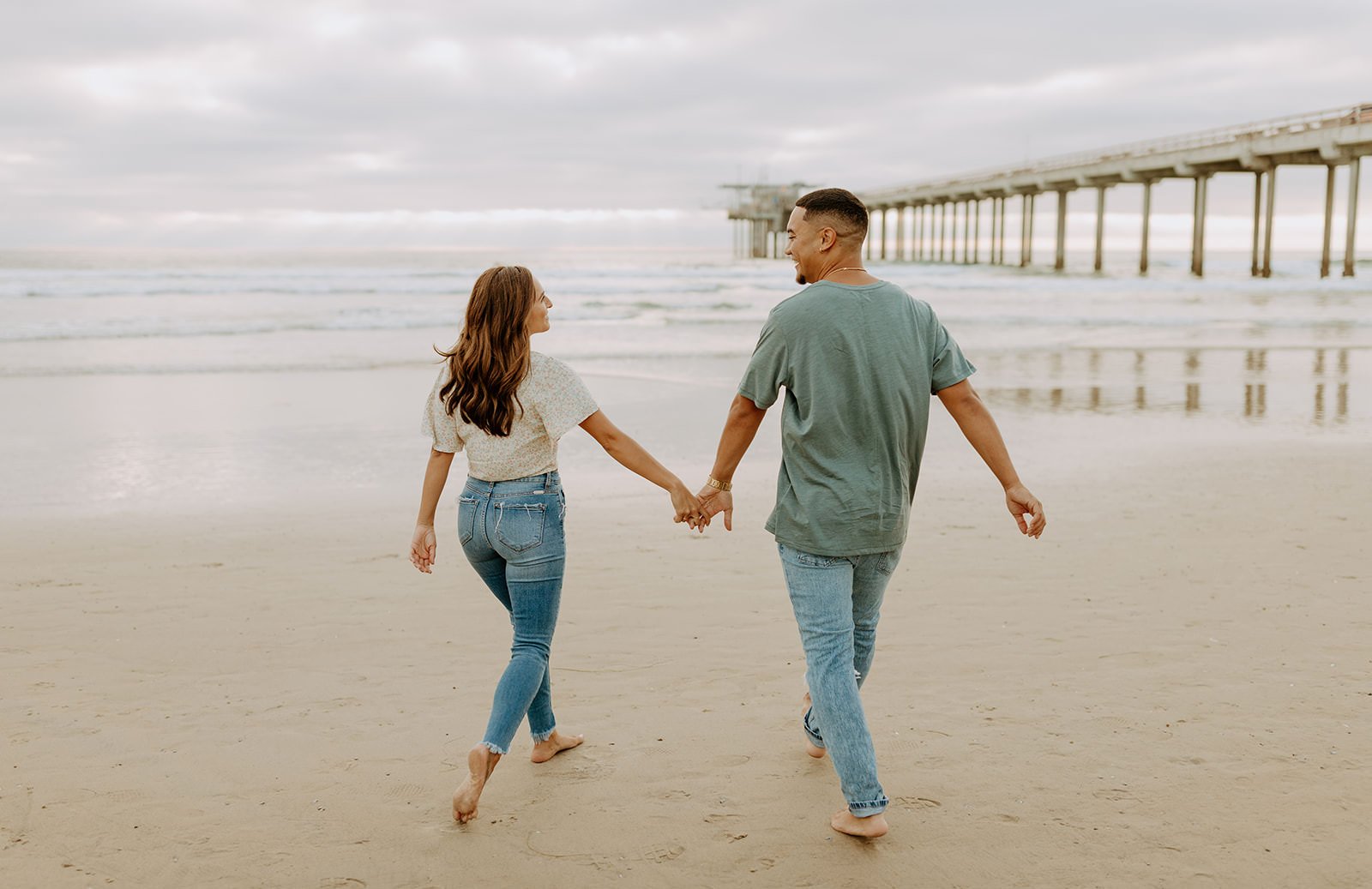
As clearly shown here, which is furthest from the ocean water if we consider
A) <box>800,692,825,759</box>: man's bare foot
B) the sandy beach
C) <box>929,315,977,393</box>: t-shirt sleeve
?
<box>929,315,977,393</box>: t-shirt sleeve

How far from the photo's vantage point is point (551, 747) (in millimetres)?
3350

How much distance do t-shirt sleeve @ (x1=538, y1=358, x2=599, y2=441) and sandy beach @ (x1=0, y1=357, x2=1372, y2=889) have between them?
101 cm

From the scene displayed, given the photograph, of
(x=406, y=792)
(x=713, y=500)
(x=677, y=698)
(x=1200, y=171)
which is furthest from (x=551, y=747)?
(x=1200, y=171)

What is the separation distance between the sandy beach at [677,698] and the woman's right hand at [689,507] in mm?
739

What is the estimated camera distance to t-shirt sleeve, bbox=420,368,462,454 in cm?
301

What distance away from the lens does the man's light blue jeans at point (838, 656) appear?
9.18 feet

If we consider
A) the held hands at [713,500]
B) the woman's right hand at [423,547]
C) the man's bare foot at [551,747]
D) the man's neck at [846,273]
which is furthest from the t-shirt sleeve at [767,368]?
the man's bare foot at [551,747]

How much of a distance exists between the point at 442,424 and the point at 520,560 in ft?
1.35

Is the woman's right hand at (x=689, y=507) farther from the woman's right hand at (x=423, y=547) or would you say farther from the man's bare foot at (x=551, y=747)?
the man's bare foot at (x=551, y=747)

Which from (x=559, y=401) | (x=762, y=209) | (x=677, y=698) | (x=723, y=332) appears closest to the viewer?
(x=559, y=401)

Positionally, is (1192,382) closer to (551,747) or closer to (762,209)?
(551,747)

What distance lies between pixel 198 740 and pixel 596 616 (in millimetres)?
1617

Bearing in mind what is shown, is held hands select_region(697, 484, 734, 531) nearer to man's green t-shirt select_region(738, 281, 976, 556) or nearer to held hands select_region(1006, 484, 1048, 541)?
man's green t-shirt select_region(738, 281, 976, 556)

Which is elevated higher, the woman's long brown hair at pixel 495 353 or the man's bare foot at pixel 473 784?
the woman's long brown hair at pixel 495 353
